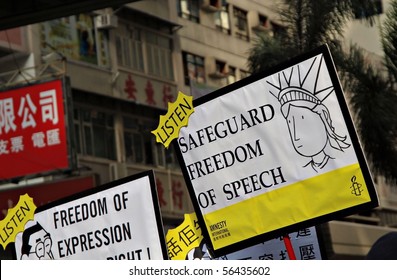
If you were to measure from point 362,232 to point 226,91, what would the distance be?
34490mm

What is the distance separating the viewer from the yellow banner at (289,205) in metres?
5.60

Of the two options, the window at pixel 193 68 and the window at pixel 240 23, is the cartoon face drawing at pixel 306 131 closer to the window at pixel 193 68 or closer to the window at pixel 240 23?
the window at pixel 193 68

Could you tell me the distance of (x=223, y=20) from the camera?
38.7 metres

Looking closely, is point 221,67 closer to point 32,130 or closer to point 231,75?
point 231,75

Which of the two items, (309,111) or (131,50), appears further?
(131,50)

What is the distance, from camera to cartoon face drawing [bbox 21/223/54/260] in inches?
264

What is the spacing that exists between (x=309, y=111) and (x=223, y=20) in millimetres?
33095

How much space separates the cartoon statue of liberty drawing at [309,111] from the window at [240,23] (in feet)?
111

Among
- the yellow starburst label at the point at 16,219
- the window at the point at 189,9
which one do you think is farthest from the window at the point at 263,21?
the yellow starburst label at the point at 16,219

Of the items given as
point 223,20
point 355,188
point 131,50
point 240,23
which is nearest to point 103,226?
point 355,188

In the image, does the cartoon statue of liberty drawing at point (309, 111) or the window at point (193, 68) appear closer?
the cartoon statue of liberty drawing at point (309, 111)

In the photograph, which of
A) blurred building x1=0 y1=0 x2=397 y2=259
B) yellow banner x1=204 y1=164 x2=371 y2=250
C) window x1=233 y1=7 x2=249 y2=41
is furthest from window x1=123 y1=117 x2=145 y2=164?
yellow banner x1=204 y1=164 x2=371 y2=250

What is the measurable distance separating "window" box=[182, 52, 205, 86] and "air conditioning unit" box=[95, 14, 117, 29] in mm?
4963
